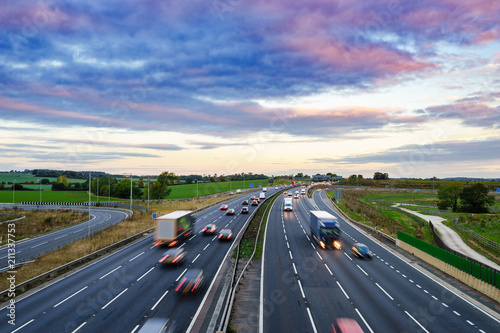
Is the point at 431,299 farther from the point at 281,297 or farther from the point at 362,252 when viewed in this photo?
the point at 281,297

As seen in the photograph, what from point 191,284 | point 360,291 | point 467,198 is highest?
point 467,198

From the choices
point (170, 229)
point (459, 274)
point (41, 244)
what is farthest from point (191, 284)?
point (41, 244)

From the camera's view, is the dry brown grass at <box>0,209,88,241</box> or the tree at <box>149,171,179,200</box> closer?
the dry brown grass at <box>0,209,88,241</box>

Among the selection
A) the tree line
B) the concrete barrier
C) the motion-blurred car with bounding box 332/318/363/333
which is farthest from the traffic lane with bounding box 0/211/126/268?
the tree line

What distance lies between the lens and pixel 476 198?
98.2 meters

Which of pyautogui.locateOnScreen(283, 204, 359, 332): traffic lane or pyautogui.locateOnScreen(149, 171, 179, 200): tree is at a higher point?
pyautogui.locateOnScreen(149, 171, 179, 200): tree

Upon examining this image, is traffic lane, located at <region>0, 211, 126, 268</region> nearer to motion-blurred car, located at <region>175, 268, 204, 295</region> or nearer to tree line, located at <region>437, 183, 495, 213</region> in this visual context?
motion-blurred car, located at <region>175, 268, 204, 295</region>

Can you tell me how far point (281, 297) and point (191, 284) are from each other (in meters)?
7.79

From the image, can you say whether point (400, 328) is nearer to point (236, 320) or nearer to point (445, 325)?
point (445, 325)

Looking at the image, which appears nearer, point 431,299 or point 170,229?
point 431,299

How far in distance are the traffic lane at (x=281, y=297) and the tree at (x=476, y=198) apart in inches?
3626

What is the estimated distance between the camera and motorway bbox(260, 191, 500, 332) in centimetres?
1962

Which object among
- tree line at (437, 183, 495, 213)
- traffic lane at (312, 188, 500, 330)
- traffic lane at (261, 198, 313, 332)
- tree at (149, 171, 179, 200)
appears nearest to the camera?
traffic lane at (261, 198, 313, 332)

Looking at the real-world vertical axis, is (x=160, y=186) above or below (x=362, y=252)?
above
